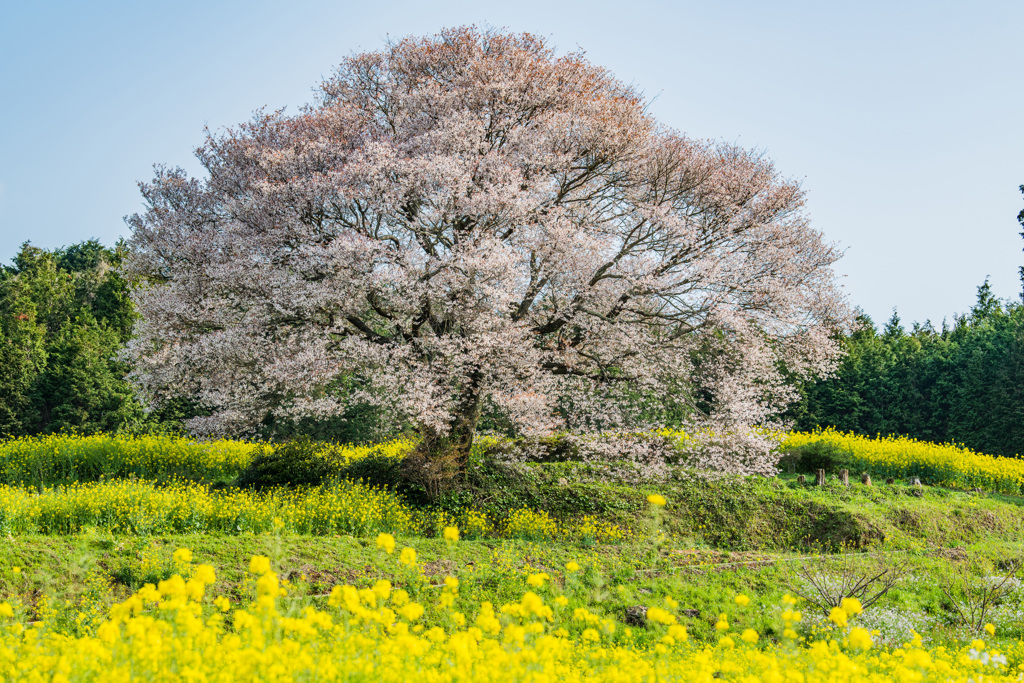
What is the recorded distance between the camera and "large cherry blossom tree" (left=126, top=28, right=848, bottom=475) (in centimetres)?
1113

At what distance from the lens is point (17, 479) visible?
1446cm

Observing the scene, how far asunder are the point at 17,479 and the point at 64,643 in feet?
40.6

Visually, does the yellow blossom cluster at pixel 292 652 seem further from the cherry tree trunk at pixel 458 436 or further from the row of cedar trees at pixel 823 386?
the row of cedar trees at pixel 823 386

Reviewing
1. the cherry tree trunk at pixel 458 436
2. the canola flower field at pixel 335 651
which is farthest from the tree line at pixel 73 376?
the canola flower field at pixel 335 651

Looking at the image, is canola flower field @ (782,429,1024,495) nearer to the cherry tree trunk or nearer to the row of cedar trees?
the row of cedar trees

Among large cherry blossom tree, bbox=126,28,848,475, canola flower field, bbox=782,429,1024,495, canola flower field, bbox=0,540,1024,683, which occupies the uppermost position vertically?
large cherry blossom tree, bbox=126,28,848,475

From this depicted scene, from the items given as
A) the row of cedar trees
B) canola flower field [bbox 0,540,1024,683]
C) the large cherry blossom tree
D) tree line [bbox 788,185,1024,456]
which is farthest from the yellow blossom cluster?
tree line [bbox 788,185,1024,456]

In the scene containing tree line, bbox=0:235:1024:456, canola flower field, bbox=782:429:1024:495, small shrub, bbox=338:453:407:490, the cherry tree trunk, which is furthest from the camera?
tree line, bbox=0:235:1024:456

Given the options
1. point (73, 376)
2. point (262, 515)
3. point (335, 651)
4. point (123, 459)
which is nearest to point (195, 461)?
point (123, 459)

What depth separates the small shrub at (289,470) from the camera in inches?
504

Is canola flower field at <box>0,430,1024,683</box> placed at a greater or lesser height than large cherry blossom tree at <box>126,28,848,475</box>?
lesser

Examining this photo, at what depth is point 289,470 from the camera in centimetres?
1288

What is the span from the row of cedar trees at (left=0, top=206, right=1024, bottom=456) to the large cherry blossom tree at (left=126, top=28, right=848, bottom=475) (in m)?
7.84

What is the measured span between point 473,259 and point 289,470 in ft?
18.9
